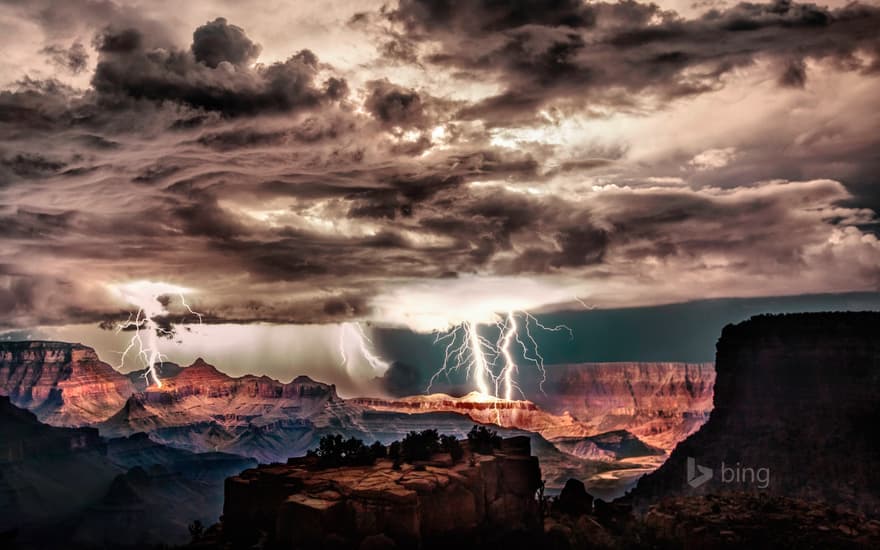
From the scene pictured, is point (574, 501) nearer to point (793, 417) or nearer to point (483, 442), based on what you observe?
point (483, 442)

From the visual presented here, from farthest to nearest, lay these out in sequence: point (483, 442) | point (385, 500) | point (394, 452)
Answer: point (483, 442), point (394, 452), point (385, 500)

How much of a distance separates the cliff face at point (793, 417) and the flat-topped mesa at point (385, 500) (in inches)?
1778

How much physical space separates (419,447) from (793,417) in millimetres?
62680

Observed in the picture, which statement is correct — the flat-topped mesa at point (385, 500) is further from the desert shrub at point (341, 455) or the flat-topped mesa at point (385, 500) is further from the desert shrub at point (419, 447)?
Answer: the desert shrub at point (419, 447)

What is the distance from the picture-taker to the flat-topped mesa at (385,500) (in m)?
55.4

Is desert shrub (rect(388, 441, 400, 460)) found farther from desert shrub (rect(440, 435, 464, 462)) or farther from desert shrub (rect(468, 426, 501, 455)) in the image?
desert shrub (rect(468, 426, 501, 455))

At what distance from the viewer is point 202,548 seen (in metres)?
59.4

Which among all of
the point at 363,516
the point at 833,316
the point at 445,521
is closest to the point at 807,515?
the point at 445,521

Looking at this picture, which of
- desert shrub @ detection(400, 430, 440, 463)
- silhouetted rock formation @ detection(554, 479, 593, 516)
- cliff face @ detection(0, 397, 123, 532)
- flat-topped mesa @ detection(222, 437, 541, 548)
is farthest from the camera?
cliff face @ detection(0, 397, 123, 532)

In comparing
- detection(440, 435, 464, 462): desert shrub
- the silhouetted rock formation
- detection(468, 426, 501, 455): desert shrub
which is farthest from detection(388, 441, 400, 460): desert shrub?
the silhouetted rock formation

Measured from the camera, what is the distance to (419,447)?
243 ft

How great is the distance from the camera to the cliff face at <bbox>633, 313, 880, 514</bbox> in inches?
3974

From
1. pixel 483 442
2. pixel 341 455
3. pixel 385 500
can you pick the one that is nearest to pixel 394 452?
pixel 341 455

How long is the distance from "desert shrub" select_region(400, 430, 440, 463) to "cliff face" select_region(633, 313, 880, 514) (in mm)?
48491
